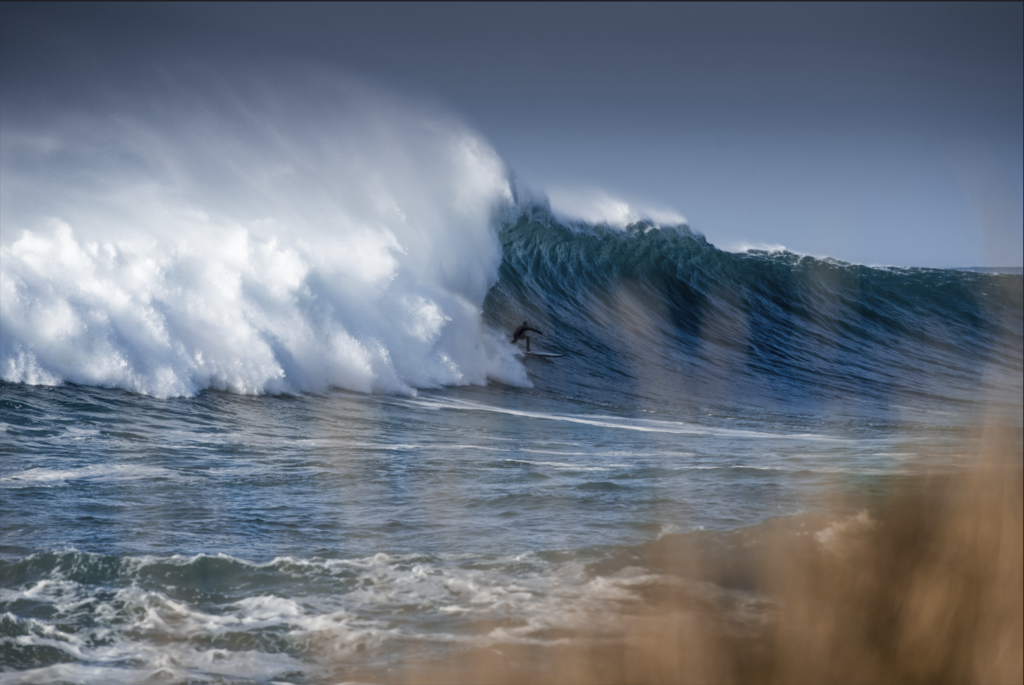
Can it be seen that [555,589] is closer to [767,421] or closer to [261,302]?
[767,421]

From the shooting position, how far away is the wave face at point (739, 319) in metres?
13.8

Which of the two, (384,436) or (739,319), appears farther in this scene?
(739,319)

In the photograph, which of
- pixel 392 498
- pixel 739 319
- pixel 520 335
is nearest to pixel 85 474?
pixel 392 498

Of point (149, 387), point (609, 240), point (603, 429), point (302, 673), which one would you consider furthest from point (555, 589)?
point (609, 240)

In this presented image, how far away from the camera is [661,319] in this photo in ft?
61.0

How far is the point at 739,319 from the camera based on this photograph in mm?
19547

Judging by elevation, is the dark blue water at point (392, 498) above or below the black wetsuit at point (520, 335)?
below

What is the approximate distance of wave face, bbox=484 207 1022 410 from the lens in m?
13.8

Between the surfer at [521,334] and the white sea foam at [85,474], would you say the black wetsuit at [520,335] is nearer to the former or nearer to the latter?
the surfer at [521,334]

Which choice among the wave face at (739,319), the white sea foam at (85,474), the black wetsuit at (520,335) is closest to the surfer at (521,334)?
the black wetsuit at (520,335)

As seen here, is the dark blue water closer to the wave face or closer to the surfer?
the wave face

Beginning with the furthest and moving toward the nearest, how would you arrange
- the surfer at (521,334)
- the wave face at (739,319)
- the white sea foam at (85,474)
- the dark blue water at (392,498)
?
1. the surfer at (521,334)
2. the wave face at (739,319)
3. the white sea foam at (85,474)
4. the dark blue water at (392,498)

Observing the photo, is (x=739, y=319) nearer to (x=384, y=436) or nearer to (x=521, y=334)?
(x=521, y=334)

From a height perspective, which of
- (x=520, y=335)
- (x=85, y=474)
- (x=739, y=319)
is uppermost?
(x=739, y=319)
